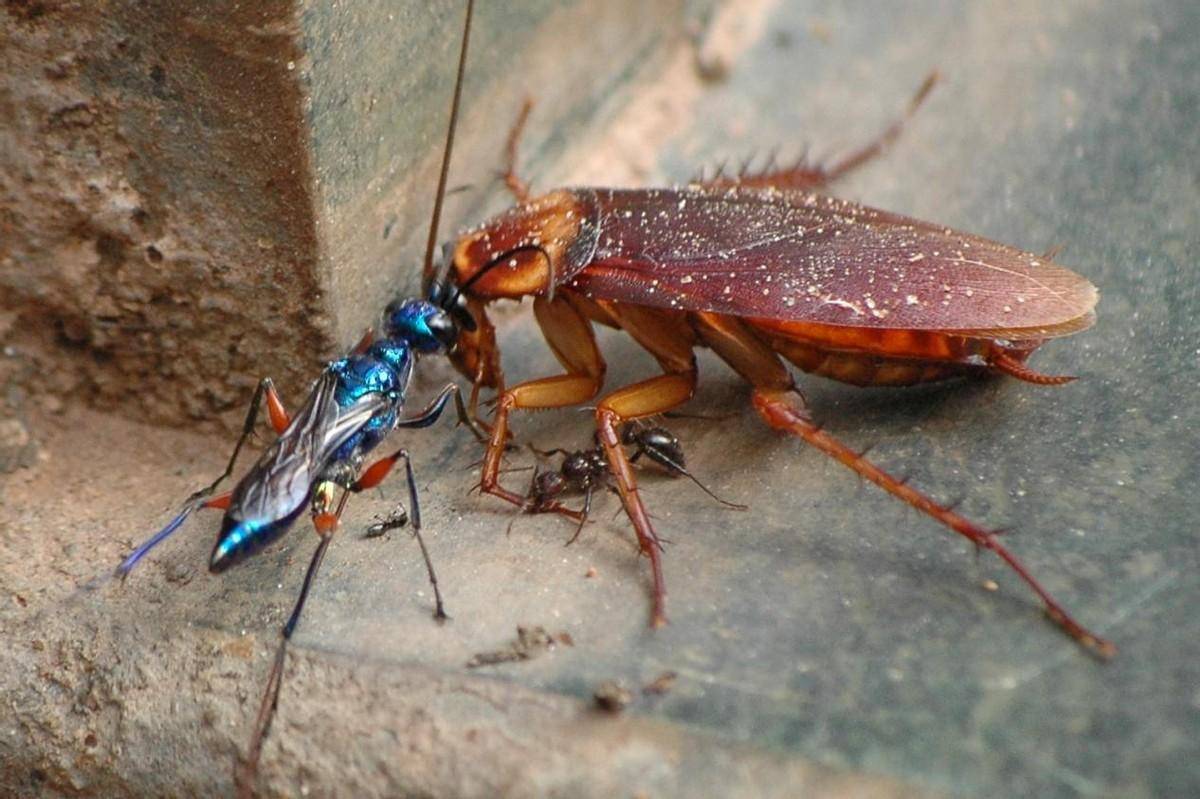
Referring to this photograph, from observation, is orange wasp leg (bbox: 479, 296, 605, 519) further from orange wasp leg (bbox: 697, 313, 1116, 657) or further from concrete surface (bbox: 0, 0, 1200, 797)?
orange wasp leg (bbox: 697, 313, 1116, 657)

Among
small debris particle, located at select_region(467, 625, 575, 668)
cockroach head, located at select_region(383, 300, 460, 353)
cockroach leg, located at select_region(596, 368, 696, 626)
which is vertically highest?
cockroach head, located at select_region(383, 300, 460, 353)

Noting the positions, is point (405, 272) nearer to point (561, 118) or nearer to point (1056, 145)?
point (561, 118)

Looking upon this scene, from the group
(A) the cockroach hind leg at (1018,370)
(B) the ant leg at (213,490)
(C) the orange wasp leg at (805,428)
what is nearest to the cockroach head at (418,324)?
(B) the ant leg at (213,490)

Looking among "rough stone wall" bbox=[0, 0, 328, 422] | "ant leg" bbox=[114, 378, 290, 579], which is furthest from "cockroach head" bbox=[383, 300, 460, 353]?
"ant leg" bbox=[114, 378, 290, 579]

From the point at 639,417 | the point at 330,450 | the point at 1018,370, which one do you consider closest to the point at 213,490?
the point at 330,450

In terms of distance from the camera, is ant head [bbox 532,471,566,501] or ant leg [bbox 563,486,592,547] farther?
ant head [bbox 532,471,566,501]

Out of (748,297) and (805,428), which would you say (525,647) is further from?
(748,297)
